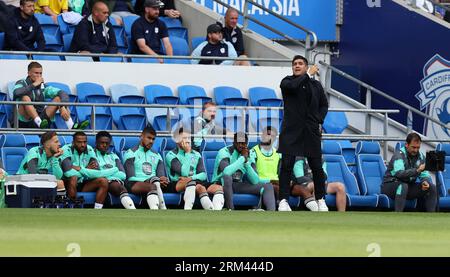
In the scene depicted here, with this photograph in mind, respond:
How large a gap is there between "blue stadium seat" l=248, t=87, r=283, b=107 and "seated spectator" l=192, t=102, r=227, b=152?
1414mm

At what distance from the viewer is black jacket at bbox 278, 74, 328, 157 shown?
46.8 feet

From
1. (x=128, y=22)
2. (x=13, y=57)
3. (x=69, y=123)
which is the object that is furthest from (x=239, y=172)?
(x=128, y=22)

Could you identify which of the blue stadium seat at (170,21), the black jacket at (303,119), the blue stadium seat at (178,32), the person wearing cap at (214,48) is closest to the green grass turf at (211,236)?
the black jacket at (303,119)

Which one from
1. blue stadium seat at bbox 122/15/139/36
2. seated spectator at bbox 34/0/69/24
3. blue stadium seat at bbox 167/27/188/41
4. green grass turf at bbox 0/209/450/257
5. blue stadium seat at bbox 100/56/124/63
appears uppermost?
seated spectator at bbox 34/0/69/24

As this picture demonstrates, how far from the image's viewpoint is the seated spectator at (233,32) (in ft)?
67.4

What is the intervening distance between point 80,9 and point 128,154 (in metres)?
4.83

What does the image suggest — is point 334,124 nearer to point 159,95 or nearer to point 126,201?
point 159,95

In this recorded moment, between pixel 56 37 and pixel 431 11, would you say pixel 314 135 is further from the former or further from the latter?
pixel 431 11

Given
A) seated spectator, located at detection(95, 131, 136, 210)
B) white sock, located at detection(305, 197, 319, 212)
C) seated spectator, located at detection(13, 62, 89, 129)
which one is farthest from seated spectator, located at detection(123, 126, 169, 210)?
white sock, located at detection(305, 197, 319, 212)

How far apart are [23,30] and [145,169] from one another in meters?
3.69

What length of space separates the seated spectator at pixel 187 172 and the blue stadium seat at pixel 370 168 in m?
2.29

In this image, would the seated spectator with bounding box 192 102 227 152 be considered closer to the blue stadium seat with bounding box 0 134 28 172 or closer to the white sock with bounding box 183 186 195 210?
the white sock with bounding box 183 186 195 210

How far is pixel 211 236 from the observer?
943cm

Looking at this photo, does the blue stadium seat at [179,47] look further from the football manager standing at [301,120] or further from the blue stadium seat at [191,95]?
the football manager standing at [301,120]
